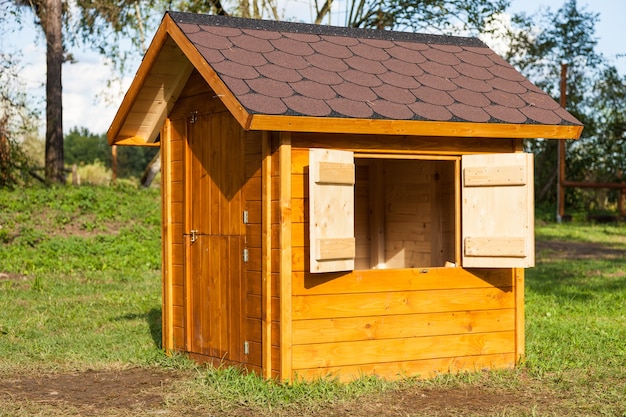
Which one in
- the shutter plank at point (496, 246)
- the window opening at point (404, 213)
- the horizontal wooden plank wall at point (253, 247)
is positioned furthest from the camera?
the window opening at point (404, 213)

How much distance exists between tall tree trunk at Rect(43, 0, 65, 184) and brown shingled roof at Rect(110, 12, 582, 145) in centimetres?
1445

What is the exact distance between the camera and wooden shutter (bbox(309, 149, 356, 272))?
7.43 meters

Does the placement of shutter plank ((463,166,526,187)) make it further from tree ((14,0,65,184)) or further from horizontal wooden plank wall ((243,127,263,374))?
tree ((14,0,65,184))

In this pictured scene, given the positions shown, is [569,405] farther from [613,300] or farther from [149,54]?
[613,300]

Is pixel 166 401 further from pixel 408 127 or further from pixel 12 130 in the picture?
pixel 12 130

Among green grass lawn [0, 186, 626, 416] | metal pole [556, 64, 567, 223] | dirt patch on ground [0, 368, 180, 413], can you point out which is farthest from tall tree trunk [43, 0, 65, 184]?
metal pole [556, 64, 567, 223]

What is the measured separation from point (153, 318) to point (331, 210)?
5.06 metres

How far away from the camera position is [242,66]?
7863mm

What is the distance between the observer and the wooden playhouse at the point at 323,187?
756 cm

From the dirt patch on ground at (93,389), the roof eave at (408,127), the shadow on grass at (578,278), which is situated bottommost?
the dirt patch on ground at (93,389)

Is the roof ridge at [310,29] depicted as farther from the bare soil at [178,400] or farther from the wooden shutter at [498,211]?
the bare soil at [178,400]

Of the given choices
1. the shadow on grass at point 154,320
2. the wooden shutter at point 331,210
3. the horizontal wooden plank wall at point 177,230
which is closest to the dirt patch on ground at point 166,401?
the horizontal wooden plank wall at point 177,230

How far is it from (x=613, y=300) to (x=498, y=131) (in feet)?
19.7

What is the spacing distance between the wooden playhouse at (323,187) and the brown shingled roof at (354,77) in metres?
0.02
